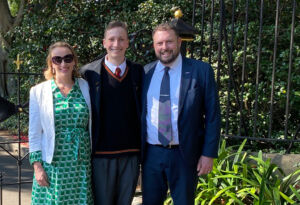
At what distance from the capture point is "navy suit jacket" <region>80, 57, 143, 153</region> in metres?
2.78

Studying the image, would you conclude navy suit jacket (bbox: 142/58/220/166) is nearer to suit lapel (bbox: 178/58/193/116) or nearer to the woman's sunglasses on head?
suit lapel (bbox: 178/58/193/116)

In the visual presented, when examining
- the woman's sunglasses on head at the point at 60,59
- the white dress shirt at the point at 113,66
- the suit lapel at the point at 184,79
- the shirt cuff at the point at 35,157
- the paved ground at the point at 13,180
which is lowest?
the paved ground at the point at 13,180

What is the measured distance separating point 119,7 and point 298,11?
3.29m

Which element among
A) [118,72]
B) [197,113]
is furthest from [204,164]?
[118,72]

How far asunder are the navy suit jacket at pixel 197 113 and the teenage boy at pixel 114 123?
400 mm

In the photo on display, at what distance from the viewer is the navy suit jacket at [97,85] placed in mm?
2783

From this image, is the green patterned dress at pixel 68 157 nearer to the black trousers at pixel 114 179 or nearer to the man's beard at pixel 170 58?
the black trousers at pixel 114 179

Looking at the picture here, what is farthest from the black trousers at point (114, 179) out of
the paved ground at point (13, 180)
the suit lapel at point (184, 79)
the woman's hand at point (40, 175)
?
the paved ground at point (13, 180)

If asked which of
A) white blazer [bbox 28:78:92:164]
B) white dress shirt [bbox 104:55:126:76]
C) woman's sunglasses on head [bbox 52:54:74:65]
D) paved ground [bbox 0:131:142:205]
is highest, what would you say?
woman's sunglasses on head [bbox 52:54:74:65]

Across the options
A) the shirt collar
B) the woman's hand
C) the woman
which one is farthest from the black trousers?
the shirt collar

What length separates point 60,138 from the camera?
8.77 feet

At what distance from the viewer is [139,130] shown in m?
2.94

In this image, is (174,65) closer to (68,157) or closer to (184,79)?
(184,79)

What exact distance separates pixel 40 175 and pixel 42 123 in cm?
38
